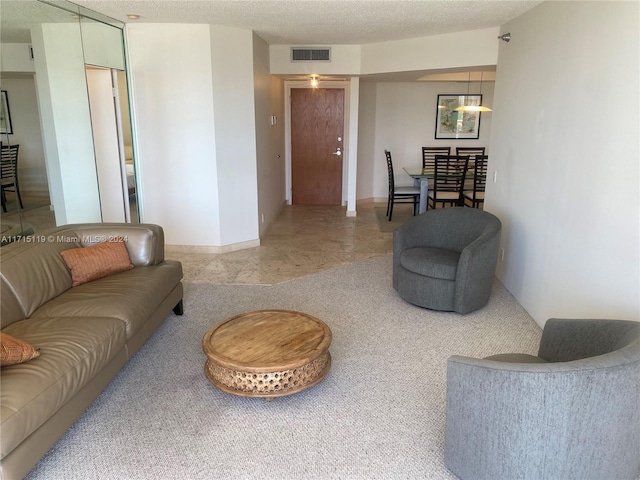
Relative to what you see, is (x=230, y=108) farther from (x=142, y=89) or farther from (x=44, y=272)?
(x=44, y=272)

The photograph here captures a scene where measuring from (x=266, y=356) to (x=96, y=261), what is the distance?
1510 millimetres

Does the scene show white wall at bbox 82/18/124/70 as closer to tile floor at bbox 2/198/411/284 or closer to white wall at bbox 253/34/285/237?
white wall at bbox 253/34/285/237

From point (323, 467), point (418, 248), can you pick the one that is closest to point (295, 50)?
point (418, 248)

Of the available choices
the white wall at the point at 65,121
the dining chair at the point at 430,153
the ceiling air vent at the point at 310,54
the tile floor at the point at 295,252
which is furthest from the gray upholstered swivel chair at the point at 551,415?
the dining chair at the point at 430,153

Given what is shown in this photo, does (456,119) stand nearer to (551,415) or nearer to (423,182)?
(423,182)

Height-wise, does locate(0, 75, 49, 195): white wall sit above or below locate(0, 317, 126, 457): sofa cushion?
above

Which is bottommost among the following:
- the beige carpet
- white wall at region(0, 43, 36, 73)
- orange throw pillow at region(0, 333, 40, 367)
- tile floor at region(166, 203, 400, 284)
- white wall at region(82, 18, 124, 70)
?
the beige carpet

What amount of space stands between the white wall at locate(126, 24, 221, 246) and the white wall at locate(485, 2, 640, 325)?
10.2 feet

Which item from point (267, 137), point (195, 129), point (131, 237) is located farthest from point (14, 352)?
point (267, 137)

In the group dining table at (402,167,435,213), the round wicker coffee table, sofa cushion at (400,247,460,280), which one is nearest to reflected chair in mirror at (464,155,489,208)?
dining table at (402,167,435,213)

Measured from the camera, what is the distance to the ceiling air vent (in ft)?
20.6

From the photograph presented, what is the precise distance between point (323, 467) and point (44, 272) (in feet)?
6.86

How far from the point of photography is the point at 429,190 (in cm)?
695

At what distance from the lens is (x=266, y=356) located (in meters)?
2.43
